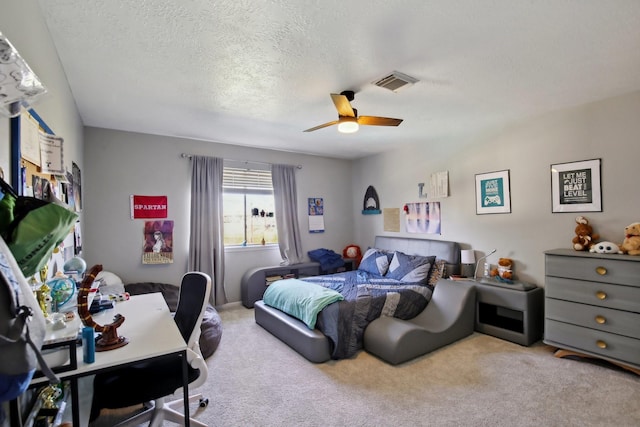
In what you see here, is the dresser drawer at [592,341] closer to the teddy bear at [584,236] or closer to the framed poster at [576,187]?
the teddy bear at [584,236]

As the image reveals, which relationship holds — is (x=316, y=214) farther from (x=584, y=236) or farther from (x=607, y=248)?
(x=607, y=248)

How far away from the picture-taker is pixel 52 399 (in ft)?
4.30

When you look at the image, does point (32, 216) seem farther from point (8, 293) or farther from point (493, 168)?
point (493, 168)

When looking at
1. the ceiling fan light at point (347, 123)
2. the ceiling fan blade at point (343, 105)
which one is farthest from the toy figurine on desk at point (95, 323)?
the ceiling fan light at point (347, 123)

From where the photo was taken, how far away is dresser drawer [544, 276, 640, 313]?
2.46 meters

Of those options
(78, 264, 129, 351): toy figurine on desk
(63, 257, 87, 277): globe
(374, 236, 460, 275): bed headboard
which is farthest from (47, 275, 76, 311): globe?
(374, 236, 460, 275): bed headboard

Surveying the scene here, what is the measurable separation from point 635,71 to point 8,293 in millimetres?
3739

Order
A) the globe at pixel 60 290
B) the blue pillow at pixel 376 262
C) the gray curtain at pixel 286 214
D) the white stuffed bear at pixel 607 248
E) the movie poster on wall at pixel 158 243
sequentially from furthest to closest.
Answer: the gray curtain at pixel 286 214 < the blue pillow at pixel 376 262 < the movie poster on wall at pixel 158 243 < the white stuffed bear at pixel 607 248 < the globe at pixel 60 290

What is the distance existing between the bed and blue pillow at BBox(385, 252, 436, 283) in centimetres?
2

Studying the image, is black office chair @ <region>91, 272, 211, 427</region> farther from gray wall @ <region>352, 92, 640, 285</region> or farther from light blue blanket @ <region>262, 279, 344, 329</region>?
gray wall @ <region>352, 92, 640, 285</region>

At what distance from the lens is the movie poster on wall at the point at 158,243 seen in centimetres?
398

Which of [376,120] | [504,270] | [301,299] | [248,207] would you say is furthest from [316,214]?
[504,270]

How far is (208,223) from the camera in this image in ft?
14.1

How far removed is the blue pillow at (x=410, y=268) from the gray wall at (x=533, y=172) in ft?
1.79
